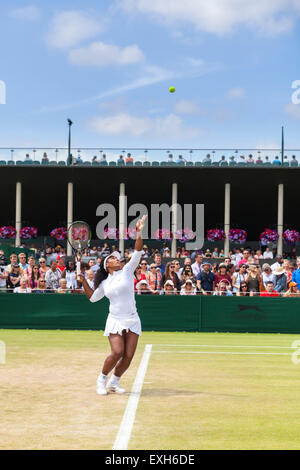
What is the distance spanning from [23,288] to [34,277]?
1.61ft

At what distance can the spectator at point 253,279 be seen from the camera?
62.8ft

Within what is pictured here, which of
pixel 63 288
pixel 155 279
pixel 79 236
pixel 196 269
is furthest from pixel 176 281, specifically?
pixel 79 236

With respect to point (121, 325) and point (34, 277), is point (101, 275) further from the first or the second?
point (34, 277)

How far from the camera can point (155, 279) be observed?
19.3 metres

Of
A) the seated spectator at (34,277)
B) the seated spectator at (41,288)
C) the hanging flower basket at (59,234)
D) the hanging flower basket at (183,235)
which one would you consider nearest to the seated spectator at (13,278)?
the seated spectator at (34,277)

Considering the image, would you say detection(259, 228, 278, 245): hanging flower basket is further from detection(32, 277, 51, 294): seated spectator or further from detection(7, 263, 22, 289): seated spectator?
detection(7, 263, 22, 289): seated spectator

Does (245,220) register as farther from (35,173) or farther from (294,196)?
(35,173)

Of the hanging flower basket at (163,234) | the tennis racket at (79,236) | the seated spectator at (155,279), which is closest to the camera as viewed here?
the tennis racket at (79,236)

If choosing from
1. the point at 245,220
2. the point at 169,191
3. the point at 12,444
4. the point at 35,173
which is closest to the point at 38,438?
the point at 12,444

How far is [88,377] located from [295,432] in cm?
452

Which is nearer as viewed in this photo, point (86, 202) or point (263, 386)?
point (263, 386)

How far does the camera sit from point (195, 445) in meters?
6.19

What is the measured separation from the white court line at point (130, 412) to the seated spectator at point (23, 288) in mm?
7540

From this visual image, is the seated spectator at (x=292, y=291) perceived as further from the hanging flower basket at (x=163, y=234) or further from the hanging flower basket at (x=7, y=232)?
the hanging flower basket at (x=7, y=232)
